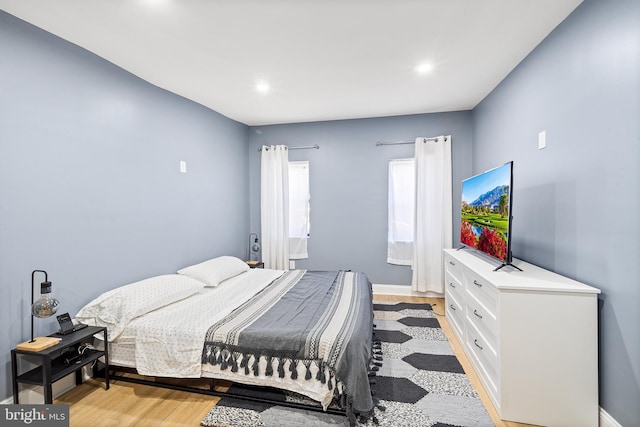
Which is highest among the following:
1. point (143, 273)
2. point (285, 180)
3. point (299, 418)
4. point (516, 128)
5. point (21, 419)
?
point (516, 128)

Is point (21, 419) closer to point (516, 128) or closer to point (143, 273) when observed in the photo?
point (143, 273)

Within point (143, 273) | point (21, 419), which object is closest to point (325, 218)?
point (143, 273)

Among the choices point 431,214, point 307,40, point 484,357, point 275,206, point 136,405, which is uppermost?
point 307,40

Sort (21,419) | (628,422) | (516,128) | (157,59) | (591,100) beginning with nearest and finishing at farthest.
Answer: (628,422), (21,419), (591,100), (157,59), (516,128)

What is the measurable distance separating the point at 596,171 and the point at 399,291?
117 inches

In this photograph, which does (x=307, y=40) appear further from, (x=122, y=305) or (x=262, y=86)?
(x=122, y=305)

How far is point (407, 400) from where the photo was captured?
1.94m

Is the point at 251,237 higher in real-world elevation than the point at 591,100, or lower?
lower

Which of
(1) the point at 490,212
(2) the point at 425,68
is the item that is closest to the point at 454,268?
(1) the point at 490,212

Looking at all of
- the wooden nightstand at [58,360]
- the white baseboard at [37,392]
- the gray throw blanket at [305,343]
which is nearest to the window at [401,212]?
the gray throw blanket at [305,343]

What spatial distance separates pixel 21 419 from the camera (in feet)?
5.32

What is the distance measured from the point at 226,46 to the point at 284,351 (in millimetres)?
2334

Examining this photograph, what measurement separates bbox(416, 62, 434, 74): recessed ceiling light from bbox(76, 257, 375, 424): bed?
2.23 meters

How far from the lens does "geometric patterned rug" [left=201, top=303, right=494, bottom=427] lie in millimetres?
1753
